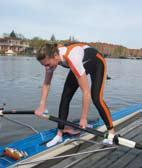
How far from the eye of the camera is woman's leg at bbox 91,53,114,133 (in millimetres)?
5727

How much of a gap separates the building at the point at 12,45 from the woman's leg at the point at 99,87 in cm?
16261

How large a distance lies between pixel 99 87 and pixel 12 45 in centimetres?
16698

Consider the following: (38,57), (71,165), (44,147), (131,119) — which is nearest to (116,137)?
(71,165)

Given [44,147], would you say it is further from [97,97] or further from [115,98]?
[115,98]

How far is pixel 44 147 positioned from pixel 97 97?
4.35ft

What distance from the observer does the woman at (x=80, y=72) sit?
523cm

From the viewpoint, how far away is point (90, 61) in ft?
18.8

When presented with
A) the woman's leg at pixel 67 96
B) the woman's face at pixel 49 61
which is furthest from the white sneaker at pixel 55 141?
the woman's face at pixel 49 61

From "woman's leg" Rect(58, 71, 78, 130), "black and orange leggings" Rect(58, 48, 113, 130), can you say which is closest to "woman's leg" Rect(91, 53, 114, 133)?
"black and orange leggings" Rect(58, 48, 113, 130)

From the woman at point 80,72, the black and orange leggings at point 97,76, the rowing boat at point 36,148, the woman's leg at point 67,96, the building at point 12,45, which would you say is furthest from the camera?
the building at point 12,45

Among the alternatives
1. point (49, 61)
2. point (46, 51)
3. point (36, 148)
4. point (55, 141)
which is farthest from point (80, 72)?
point (36, 148)

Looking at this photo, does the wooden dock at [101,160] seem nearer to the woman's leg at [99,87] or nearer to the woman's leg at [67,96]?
the woman's leg at [99,87]

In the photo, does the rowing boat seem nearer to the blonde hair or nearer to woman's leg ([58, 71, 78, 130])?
woman's leg ([58, 71, 78, 130])

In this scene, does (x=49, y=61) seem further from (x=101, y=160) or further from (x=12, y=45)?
(x=12, y=45)
